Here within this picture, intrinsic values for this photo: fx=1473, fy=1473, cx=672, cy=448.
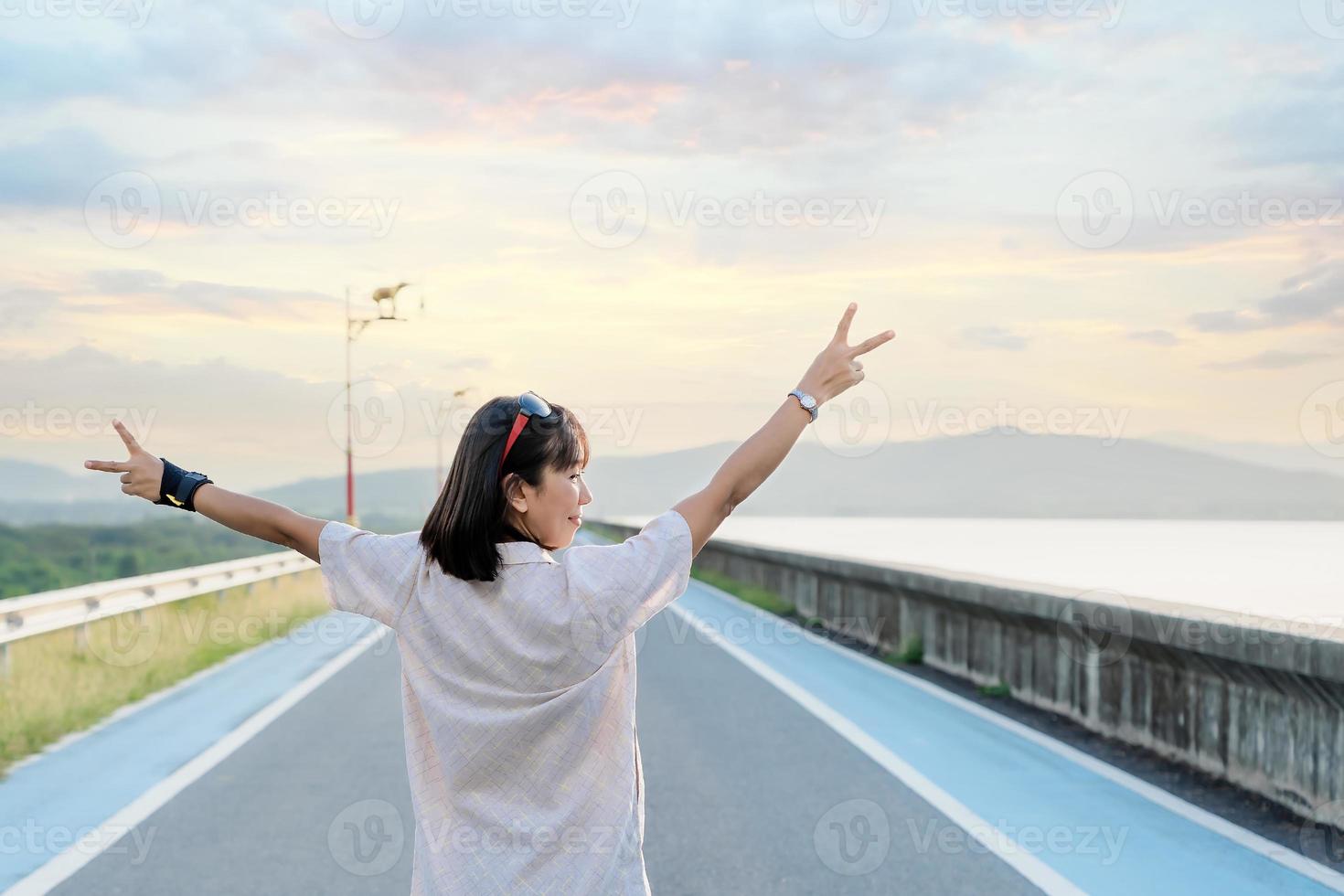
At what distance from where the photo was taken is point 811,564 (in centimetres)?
1961

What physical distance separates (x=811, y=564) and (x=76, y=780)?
40.2ft

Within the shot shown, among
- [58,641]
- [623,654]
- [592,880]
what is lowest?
[58,641]

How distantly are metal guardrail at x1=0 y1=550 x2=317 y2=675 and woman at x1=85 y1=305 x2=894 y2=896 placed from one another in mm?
6102

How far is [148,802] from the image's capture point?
790 centimetres

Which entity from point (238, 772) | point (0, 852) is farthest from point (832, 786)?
point (0, 852)

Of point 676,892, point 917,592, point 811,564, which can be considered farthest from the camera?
point 811,564

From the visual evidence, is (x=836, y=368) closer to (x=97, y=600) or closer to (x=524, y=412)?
(x=524, y=412)

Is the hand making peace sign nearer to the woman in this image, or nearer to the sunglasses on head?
the woman

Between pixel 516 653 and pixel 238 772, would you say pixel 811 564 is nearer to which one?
pixel 238 772

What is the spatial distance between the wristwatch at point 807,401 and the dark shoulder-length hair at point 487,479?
0.40 m

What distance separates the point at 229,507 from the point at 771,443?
99 centimetres

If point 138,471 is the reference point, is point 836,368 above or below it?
above

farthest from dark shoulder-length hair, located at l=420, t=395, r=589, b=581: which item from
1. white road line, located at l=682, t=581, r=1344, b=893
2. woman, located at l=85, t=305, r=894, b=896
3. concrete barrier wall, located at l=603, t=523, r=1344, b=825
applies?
concrete barrier wall, located at l=603, t=523, r=1344, b=825

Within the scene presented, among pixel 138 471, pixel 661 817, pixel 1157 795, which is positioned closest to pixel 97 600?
pixel 661 817
